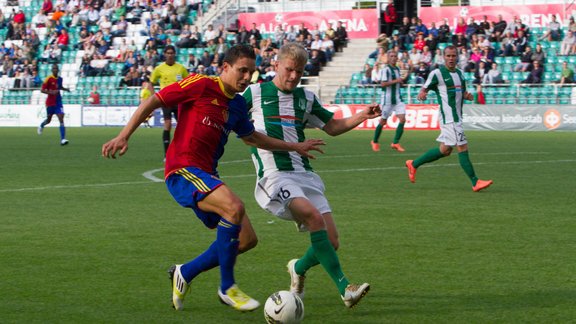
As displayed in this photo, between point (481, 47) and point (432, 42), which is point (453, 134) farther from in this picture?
point (432, 42)

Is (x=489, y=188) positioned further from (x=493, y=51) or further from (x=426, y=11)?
(x=426, y=11)

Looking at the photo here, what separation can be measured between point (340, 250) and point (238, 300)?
2683mm

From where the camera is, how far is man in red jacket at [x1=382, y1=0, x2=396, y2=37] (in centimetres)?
3988

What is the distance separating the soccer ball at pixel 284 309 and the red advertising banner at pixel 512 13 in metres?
33.2

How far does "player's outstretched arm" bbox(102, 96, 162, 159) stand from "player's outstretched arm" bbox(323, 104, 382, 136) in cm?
146

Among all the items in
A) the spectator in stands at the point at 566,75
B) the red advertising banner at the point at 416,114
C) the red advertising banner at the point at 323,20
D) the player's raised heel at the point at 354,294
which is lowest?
the red advertising banner at the point at 416,114

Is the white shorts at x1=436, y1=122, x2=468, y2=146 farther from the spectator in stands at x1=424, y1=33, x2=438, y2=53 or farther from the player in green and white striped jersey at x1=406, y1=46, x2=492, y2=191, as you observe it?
the spectator in stands at x1=424, y1=33, x2=438, y2=53

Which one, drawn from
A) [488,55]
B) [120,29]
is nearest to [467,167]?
[488,55]

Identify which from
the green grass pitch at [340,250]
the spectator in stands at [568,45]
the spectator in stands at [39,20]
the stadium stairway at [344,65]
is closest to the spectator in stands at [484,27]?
the spectator in stands at [568,45]

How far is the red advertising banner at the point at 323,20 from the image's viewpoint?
41.4 meters

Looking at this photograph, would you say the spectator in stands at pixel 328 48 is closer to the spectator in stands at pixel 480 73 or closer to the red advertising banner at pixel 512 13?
the red advertising banner at pixel 512 13

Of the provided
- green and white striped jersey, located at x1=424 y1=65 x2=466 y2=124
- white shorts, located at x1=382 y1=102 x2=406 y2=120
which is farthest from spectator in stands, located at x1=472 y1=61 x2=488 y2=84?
green and white striped jersey, located at x1=424 y1=65 x2=466 y2=124

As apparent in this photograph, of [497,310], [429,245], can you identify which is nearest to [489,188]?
[429,245]

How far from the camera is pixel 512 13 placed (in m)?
38.2
